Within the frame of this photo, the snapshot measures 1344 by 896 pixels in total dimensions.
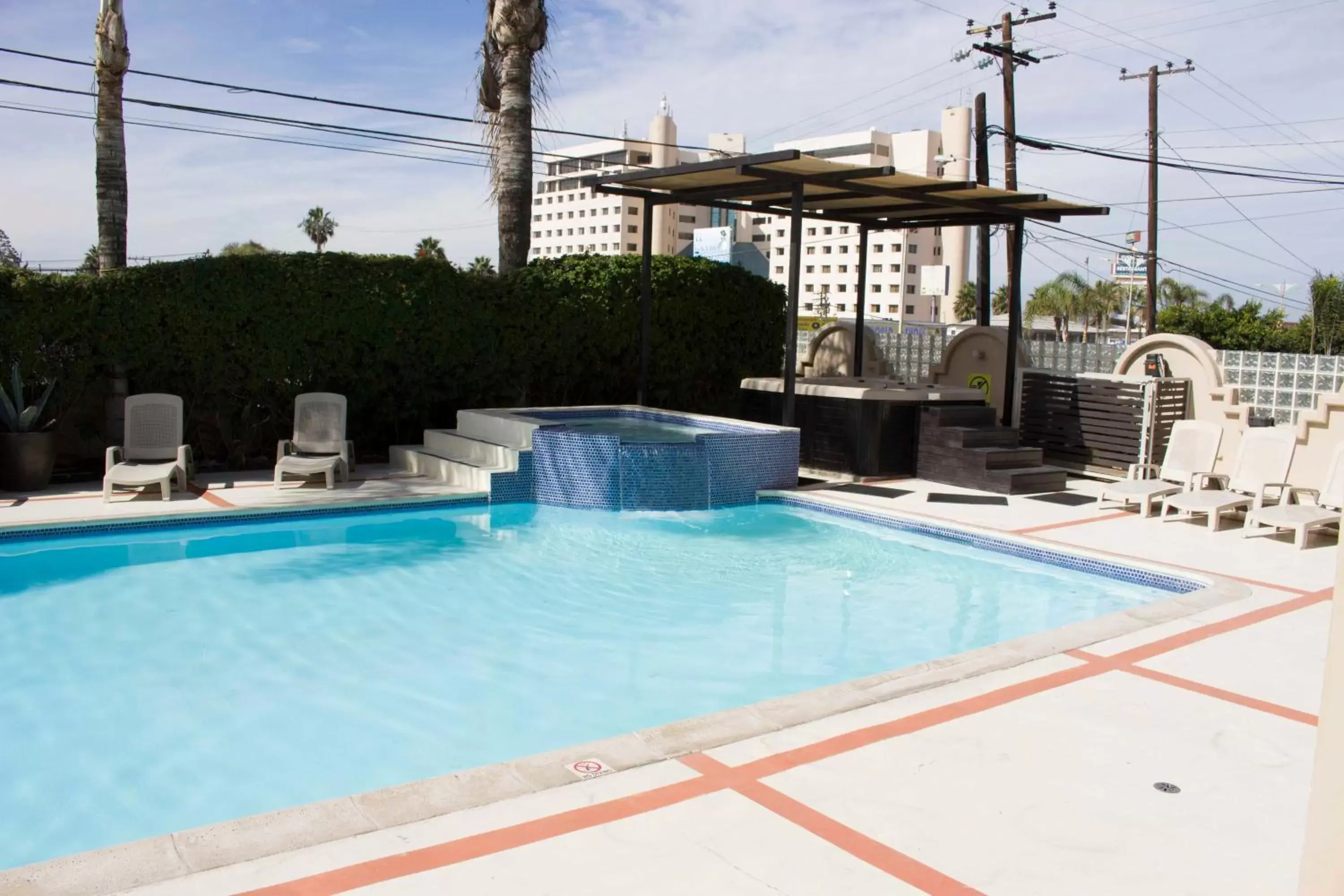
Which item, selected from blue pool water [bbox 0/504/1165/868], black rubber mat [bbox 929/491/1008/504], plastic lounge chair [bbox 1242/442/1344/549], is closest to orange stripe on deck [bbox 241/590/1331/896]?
blue pool water [bbox 0/504/1165/868]

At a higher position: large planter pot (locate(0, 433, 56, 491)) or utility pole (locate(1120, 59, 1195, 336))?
utility pole (locate(1120, 59, 1195, 336))

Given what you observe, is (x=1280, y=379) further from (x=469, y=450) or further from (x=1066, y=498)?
(x=469, y=450)

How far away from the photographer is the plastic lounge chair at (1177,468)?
36.1 ft

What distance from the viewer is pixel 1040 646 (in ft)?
20.1

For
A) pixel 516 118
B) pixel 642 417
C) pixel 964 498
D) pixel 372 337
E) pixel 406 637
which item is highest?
pixel 516 118

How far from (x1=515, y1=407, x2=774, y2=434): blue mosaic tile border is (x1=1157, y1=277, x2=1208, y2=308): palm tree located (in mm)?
68249

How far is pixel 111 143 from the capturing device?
534 inches

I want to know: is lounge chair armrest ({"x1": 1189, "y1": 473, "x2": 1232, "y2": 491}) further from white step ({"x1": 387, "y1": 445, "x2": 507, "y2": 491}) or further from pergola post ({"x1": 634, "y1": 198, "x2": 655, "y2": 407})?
white step ({"x1": 387, "y1": 445, "x2": 507, "y2": 491})

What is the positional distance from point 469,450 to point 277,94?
31.1 ft

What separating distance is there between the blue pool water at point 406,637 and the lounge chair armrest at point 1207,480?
9.59 ft

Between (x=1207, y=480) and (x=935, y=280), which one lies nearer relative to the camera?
(x=1207, y=480)

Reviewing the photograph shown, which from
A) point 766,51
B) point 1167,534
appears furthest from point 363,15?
point 1167,534

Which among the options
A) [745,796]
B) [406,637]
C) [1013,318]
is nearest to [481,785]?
[745,796]

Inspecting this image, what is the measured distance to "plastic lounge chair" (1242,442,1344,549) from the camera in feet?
31.2
